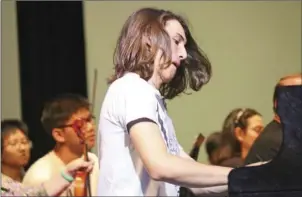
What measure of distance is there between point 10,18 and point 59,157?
174cm

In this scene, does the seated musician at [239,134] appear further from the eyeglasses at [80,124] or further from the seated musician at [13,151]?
the seated musician at [13,151]

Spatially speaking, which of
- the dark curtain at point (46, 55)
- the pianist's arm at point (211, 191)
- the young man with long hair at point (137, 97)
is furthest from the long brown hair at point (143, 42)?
the dark curtain at point (46, 55)

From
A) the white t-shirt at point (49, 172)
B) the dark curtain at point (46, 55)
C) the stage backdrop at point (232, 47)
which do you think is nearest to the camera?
the white t-shirt at point (49, 172)

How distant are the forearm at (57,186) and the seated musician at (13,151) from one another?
34 cm

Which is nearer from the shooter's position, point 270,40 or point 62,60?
point 62,60

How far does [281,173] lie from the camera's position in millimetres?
1674

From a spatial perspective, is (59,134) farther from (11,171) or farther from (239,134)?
(239,134)

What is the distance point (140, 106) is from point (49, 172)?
1451mm

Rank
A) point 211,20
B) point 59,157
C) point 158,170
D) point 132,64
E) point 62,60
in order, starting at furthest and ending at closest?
point 211,20, point 62,60, point 59,157, point 132,64, point 158,170

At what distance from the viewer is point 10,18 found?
15.8 feet

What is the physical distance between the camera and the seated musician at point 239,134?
3.89 m

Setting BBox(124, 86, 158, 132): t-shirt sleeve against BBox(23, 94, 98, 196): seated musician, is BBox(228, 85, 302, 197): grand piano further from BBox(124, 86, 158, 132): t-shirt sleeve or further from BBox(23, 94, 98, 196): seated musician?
BBox(23, 94, 98, 196): seated musician

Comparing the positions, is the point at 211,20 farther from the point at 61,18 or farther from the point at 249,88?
the point at 61,18

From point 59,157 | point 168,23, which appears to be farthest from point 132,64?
point 59,157
